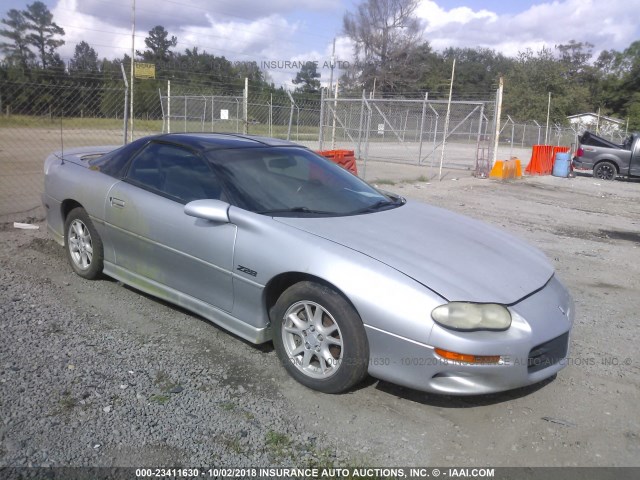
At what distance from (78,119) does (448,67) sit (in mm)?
65351

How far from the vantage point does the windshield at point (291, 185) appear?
4.00 meters

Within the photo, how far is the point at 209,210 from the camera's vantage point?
381 centimetres

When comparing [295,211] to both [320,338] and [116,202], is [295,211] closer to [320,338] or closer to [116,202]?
[320,338]

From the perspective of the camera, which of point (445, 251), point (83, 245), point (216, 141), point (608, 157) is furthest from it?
point (608, 157)

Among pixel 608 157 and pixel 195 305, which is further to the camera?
pixel 608 157

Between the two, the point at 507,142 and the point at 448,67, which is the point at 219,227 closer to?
the point at 507,142

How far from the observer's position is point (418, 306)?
10.1ft

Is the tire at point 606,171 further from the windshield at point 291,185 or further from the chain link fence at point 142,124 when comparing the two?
the windshield at point 291,185

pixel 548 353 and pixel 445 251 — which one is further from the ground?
pixel 445 251

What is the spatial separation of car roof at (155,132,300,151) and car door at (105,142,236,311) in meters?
0.08

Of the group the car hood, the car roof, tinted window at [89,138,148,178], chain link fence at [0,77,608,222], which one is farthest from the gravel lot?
chain link fence at [0,77,608,222]

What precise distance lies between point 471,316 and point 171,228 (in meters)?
2.23

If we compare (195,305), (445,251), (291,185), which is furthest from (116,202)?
(445,251)

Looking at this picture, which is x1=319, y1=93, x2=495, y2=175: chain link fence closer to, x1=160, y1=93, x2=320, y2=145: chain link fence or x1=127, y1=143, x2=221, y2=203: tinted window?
x1=160, y1=93, x2=320, y2=145: chain link fence
